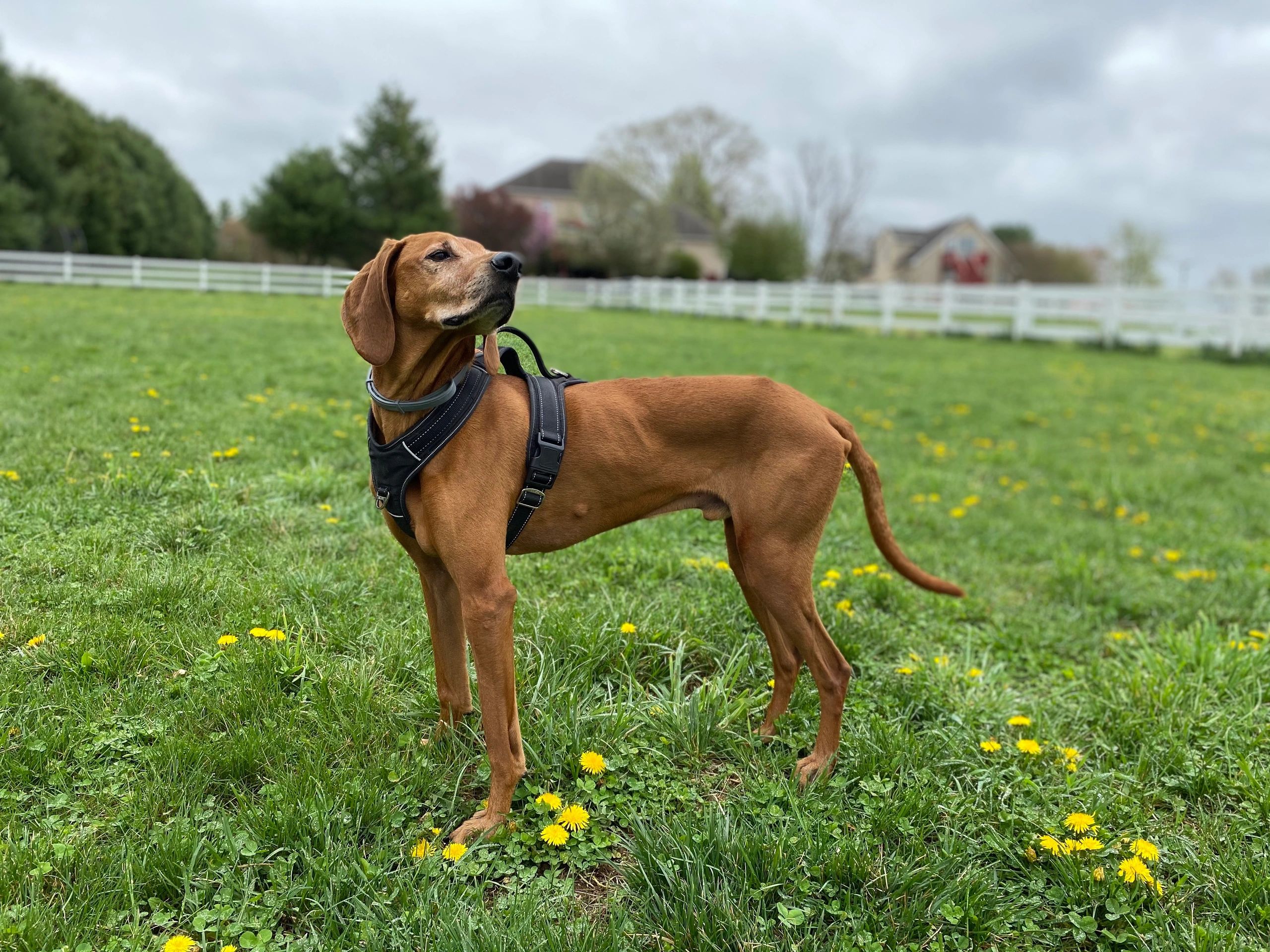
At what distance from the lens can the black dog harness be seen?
2.34 m

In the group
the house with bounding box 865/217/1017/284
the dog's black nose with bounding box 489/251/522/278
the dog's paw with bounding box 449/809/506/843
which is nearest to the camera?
the dog's black nose with bounding box 489/251/522/278

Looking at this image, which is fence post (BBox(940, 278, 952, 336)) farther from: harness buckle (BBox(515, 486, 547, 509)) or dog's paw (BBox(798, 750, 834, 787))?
harness buckle (BBox(515, 486, 547, 509))

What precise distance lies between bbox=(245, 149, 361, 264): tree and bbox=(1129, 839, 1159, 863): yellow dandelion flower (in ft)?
129

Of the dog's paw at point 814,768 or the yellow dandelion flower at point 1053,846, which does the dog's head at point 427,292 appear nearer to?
the dog's paw at point 814,768

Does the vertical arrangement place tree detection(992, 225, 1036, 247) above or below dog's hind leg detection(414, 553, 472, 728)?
above

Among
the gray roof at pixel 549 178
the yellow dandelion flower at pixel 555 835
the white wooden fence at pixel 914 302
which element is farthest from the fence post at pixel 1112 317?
the gray roof at pixel 549 178

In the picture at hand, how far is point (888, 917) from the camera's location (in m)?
2.12

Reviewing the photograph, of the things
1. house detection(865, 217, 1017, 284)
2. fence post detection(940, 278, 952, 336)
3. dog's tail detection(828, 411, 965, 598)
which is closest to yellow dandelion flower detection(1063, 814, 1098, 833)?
dog's tail detection(828, 411, 965, 598)

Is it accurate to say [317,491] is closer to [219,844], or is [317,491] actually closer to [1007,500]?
[219,844]

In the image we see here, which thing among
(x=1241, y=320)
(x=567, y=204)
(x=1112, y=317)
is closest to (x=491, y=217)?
(x=567, y=204)

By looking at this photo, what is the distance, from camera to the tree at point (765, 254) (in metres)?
45.8

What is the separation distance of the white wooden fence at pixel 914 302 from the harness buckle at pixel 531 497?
51.6 ft

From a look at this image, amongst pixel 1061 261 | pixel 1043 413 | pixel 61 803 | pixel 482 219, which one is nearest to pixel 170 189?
pixel 482 219

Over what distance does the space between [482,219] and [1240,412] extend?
3588 cm
